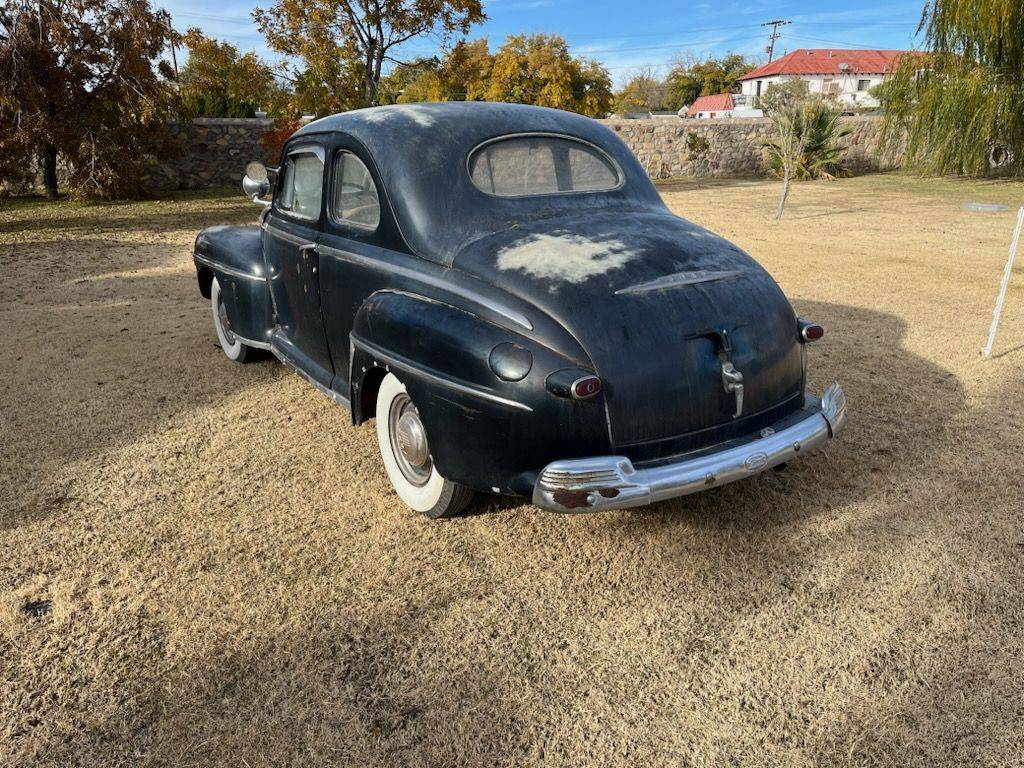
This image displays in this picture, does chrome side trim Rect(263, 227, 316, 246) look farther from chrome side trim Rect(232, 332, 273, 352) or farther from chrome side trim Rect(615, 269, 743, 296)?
chrome side trim Rect(615, 269, 743, 296)

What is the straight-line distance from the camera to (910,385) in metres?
4.69

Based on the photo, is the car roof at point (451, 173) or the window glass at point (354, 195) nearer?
the car roof at point (451, 173)

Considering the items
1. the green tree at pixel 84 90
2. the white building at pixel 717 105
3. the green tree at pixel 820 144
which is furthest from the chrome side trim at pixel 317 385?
the white building at pixel 717 105

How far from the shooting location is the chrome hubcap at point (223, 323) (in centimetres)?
513

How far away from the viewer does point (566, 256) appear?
9.36 feet

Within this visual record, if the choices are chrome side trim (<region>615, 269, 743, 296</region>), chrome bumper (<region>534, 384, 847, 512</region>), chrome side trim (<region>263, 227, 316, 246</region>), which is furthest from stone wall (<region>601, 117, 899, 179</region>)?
chrome bumper (<region>534, 384, 847, 512</region>)

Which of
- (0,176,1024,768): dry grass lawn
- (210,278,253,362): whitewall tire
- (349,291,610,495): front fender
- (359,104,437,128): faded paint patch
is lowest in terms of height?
(0,176,1024,768): dry grass lawn

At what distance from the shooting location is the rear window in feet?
10.9

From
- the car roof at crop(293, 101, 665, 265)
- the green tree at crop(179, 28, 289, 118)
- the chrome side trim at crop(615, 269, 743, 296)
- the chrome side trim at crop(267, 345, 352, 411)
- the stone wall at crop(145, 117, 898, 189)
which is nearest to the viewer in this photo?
the chrome side trim at crop(615, 269, 743, 296)

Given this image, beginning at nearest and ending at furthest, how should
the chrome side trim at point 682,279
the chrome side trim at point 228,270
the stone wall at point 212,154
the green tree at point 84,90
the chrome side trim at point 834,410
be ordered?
1. the chrome side trim at point 682,279
2. the chrome side trim at point 834,410
3. the chrome side trim at point 228,270
4. the green tree at point 84,90
5. the stone wall at point 212,154

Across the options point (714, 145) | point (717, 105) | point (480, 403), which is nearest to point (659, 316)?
point (480, 403)

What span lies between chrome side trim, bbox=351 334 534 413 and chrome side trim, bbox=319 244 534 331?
0.28 meters

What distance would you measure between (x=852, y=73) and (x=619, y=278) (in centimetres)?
8224

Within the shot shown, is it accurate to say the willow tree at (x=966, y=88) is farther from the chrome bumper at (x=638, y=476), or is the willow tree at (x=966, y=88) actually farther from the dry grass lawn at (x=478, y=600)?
the chrome bumper at (x=638, y=476)
